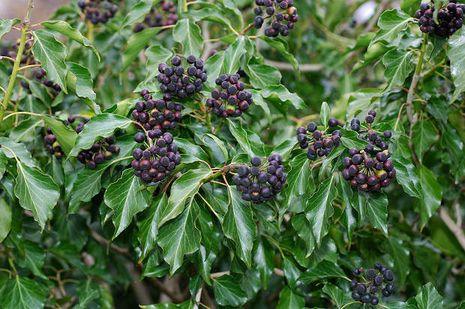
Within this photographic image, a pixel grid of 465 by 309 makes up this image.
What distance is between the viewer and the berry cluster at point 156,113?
202 centimetres

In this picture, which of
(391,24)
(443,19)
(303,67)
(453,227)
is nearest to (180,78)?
(391,24)

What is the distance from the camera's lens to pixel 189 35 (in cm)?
238

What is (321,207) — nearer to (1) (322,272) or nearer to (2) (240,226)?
(2) (240,226)

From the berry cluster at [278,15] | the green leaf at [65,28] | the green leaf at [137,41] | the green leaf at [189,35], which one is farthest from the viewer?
the green leaf at [137,41]

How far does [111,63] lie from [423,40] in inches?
61.3

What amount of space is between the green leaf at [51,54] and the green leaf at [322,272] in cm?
95

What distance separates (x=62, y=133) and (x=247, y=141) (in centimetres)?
55

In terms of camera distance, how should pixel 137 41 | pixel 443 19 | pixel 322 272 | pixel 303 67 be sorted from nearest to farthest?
pixel 443 19 < pixel 322 272 < pixel 137 41 < pixel 303 67

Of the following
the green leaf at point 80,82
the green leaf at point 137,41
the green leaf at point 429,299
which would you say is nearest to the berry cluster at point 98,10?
the green leaf at point 137,41

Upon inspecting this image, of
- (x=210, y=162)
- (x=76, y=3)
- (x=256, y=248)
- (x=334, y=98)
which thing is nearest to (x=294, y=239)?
(x=256, y=248)

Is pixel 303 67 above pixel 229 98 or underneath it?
underneath

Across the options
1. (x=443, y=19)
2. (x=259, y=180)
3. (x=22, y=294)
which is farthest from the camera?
(x=22, y=294)

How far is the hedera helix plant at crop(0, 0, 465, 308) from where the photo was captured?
1.95 m

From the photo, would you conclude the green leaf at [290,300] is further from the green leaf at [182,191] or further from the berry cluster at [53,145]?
the berry cluster at [53,145]
